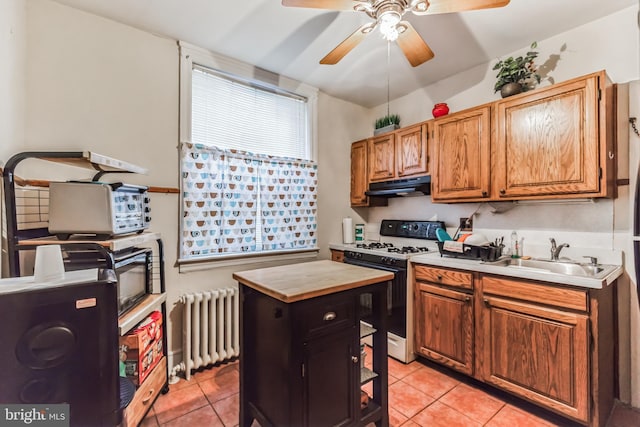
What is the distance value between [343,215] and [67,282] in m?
2.88

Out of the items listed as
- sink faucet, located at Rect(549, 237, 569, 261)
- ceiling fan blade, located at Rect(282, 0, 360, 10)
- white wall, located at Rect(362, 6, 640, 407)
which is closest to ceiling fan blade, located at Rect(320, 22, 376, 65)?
→ ceiling fan blade, located at Rect(282, 0, 360, 10)

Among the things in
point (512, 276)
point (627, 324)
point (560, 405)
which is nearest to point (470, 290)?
point (512, 276)

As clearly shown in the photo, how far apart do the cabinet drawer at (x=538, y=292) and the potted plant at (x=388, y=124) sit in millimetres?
1793

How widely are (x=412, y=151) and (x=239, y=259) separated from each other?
6.40ft

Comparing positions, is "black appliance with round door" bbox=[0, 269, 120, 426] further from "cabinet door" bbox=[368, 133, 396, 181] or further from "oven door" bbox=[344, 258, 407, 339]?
"cabinet door" bbox=[368, 133, 396, 181]

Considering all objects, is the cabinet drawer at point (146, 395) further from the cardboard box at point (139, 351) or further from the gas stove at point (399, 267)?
the gas stove at point (399, 267)

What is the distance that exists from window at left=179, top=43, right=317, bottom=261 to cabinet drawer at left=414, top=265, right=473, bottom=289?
1168 millimetres

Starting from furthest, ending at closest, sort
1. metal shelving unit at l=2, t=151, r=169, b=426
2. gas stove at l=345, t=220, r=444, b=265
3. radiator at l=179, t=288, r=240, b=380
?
1. gas stove at l=345, t=220, r=444, b=265
2. radiator at l=179, t=288, r=240, b=380
3. metal shelving unit at l=2, t=151, r=169, b=426

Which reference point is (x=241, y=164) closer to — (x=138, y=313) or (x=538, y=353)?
(x=138, y=313)

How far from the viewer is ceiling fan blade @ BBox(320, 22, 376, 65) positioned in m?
1.65

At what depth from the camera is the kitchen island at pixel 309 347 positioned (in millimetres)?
1360

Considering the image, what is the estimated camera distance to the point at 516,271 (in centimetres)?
188

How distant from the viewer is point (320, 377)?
4.72 ft

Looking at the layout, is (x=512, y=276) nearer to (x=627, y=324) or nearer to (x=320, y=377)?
(x=627, y=324)
